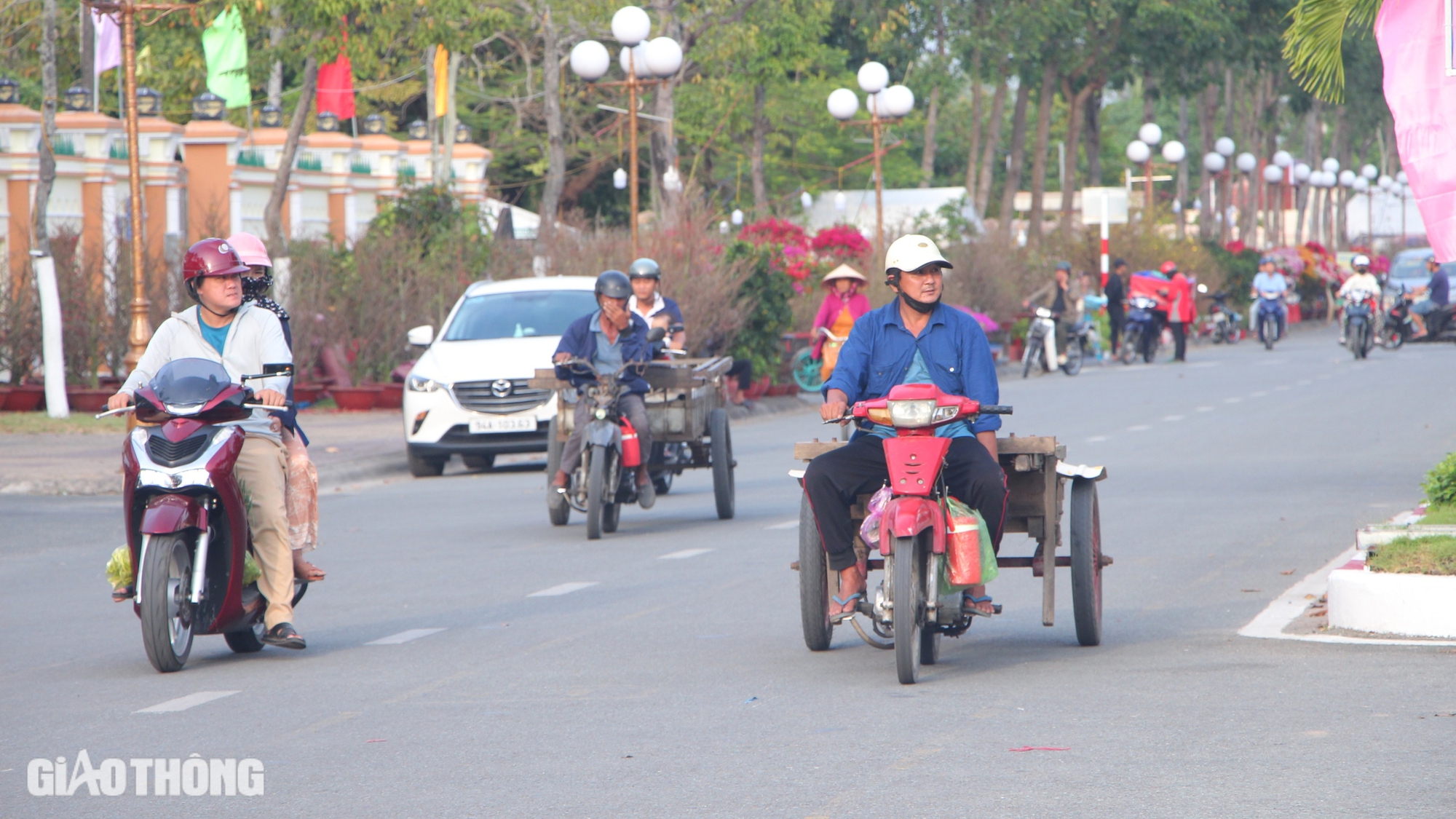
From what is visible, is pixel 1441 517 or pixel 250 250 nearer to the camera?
pixel 250 250

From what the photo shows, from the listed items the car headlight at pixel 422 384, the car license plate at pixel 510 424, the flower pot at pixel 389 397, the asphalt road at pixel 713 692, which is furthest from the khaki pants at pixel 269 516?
the flower pot at pixel 389 397

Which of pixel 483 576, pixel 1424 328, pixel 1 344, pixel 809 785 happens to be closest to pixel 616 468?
pixel 483 576

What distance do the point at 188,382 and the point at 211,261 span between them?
1.98ft

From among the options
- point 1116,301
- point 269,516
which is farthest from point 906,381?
point 1116,301

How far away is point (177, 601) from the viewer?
7.79 m

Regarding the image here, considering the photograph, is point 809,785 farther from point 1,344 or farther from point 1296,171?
point 1296,171

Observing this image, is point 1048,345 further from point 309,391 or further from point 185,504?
point 185,504

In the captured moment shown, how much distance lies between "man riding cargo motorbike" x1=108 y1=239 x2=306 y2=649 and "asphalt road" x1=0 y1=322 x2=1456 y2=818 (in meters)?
0.37

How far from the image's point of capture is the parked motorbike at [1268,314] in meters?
41.5

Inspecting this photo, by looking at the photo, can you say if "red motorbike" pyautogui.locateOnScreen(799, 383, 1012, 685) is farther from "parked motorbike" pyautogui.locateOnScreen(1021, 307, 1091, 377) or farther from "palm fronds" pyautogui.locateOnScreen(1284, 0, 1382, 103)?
"parked motorbike" pyautogui.locateOnScreen(1021, 307, 1091, 377)

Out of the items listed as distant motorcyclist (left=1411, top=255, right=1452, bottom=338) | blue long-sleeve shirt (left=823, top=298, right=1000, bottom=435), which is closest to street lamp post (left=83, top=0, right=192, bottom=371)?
blue long-sleeve shirt (left=823, top=298, right=1000, bottom=435)

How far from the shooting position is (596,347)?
1295cm

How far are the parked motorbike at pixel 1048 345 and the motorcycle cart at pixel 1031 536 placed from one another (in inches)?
1013

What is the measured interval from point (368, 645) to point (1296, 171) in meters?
66.4
